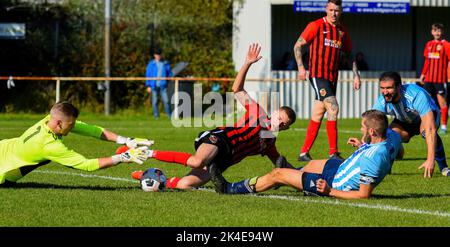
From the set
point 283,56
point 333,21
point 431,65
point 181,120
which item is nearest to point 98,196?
point 333,21

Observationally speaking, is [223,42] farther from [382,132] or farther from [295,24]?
[382,132]

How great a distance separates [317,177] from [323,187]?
0.97 feet

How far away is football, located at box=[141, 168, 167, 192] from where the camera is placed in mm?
10781

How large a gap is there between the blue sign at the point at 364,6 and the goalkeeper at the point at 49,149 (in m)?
17.3

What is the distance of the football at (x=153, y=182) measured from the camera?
35.4 feet

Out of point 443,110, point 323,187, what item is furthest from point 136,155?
point 443,110

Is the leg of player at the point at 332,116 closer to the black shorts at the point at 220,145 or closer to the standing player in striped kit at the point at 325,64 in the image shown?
the standing player in striped kit at the point at 325,64

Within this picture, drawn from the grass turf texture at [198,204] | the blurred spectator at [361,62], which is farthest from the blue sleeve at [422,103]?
the blurred spectator at [361,62]

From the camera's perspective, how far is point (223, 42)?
3153 cm

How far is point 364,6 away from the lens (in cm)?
2833

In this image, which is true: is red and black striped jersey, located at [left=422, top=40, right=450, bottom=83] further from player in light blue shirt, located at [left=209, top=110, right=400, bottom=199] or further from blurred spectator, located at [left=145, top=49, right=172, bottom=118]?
player in light blue shirt, located at [left=209, top=110, right=400, bottom=199]

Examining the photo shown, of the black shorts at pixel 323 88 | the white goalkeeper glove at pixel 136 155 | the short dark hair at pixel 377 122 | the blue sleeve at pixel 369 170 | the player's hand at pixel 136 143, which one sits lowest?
the blue sleeve at pixel 369 170

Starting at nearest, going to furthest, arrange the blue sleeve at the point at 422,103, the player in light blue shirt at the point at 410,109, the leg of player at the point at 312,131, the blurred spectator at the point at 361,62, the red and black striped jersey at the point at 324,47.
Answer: the player in light blue shirt at the point at 410,109 < the blue sleeve at the point at 422,103 < the leg of player at the point at 312,131 < the red and black striped jersey at the point at 324,47 < the blurred spectator at the point at 361,62

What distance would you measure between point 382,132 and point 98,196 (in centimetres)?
283
